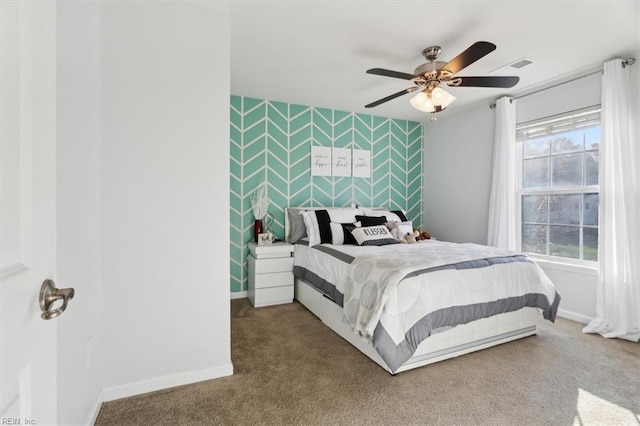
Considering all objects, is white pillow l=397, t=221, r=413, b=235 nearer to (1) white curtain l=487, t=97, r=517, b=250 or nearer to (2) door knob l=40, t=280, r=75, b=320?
(1) white curtain l=487, t=97, r=517, b=250

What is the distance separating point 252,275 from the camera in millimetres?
3656

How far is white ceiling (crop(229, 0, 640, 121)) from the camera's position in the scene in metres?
2.13

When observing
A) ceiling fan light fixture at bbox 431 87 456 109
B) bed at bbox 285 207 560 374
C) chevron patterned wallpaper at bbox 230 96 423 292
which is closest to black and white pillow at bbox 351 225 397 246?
bed at bbox 285 207 560 374

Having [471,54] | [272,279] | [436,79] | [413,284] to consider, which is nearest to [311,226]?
[272,279]

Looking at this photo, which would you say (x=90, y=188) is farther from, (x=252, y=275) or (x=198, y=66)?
(x=252, y=275)

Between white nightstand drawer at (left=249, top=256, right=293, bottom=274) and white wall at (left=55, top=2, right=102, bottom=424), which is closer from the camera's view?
white wall at (left=55, top=2, right=102, bottom=424)

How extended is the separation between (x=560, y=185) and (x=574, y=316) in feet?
4.51

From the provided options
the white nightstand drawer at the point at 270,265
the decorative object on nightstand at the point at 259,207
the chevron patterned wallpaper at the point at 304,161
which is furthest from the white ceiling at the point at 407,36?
the white nightstand drawer at the point at 270,265

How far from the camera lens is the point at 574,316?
3156mm

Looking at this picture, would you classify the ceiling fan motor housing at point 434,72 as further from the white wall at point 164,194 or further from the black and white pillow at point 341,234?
the black and white pillow at point 341,234

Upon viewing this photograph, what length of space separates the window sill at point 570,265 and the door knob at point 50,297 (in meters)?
4.03

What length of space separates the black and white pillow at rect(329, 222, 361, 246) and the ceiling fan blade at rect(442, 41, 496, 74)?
191 centimetres

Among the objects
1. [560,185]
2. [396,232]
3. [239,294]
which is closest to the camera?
[560,185]

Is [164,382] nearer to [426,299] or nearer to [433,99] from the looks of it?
[426,299]
